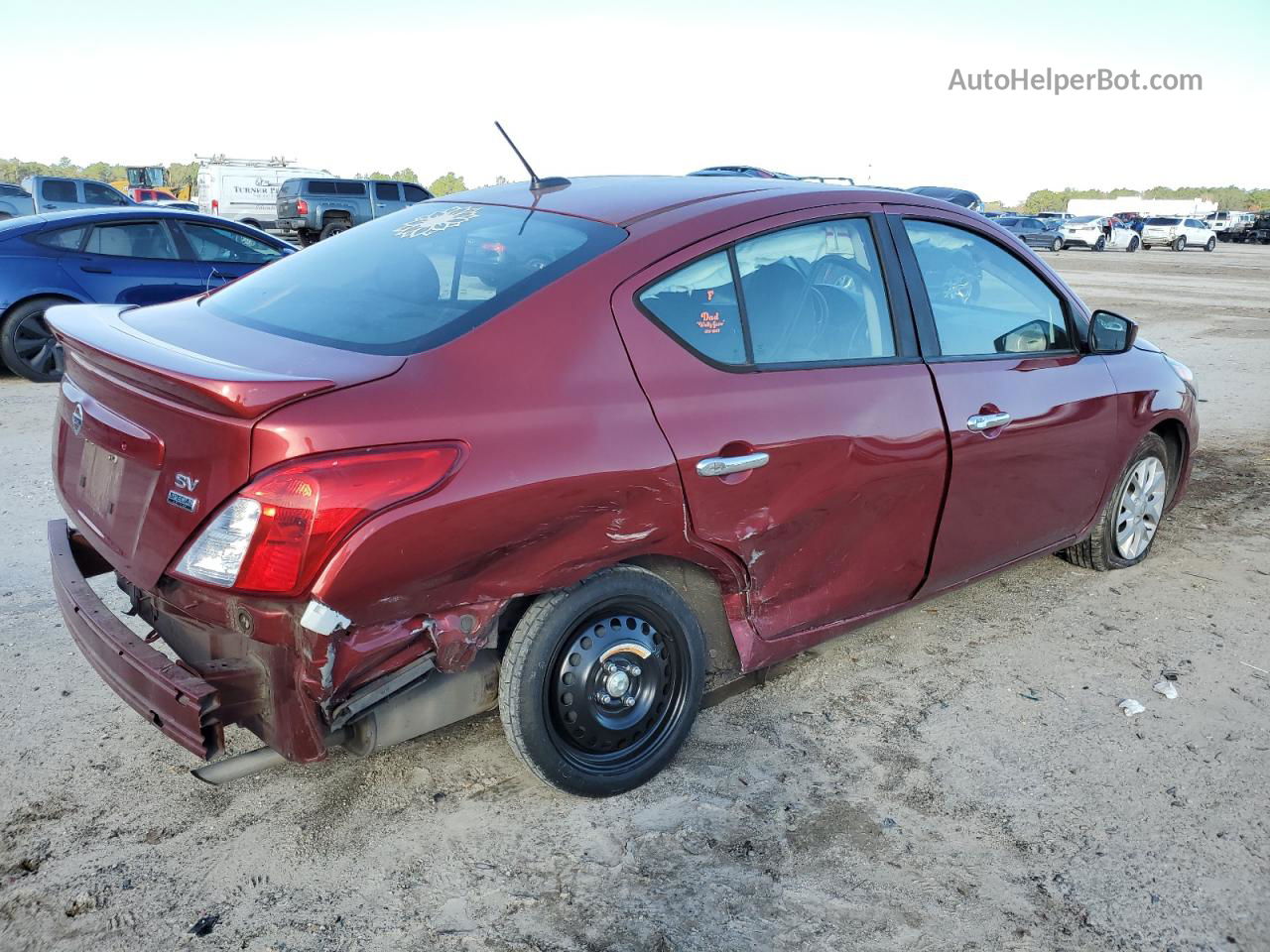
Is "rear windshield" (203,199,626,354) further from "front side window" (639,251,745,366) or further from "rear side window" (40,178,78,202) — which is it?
"rear side window" (40,178,78,202)

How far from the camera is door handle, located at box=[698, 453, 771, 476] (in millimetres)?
2811

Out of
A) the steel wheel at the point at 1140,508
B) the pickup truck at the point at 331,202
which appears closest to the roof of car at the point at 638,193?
the steel wheel at the point at 1140,508

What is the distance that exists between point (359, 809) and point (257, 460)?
3.72ft

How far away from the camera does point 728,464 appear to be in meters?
2.85

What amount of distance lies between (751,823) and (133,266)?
7.85m

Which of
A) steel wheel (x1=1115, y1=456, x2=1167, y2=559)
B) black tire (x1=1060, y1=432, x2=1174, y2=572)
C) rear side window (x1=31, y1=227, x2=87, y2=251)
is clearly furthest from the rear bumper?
rear side window (x1=31, y1=227, x2=87, y2=251)

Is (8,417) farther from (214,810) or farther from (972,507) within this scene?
(972,507)

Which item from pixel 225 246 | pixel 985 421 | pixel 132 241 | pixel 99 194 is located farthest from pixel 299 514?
pixel 99 194

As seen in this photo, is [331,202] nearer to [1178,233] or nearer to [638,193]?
[638,193]

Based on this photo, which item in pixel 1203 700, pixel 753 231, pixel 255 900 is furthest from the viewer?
pixel 1203 700

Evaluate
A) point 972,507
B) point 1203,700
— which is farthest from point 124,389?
point 1203,700

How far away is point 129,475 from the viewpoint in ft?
8.45

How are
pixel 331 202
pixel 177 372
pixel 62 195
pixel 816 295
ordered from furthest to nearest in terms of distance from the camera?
pixel 331 202 < pixel 62 195 < pixel 816 295 < pixel 177 372

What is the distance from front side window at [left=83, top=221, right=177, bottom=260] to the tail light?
24.3 ft
